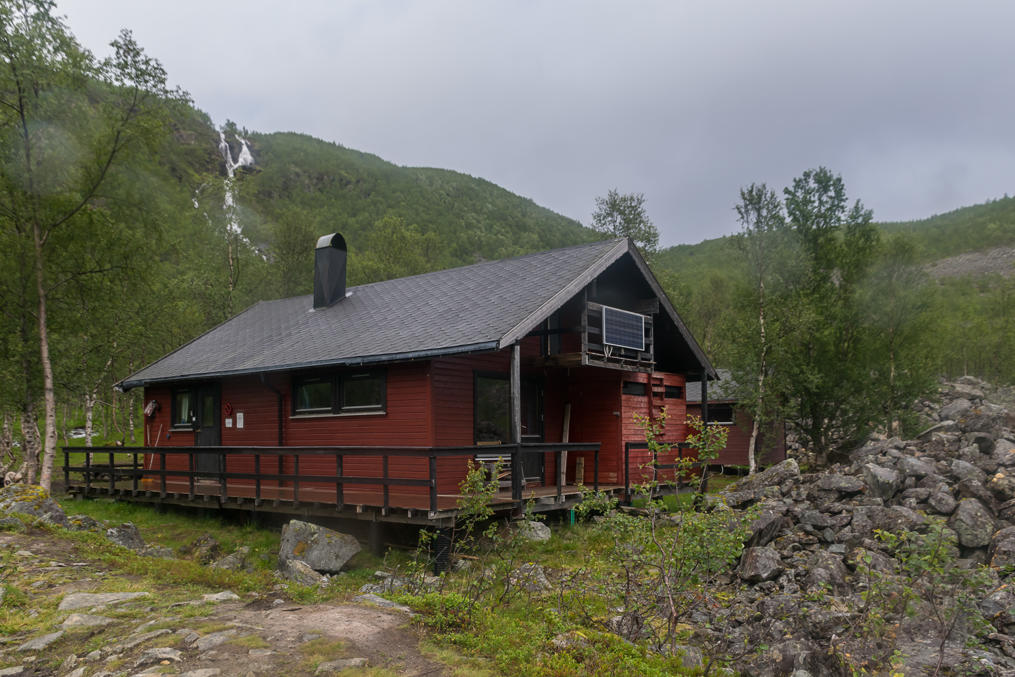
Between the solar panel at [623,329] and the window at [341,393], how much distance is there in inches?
181

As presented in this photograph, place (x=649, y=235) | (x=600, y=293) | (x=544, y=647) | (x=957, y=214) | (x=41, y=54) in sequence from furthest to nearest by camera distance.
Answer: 1. (x=957, y=214)
2. (x=649, y=235)
3. (x=600, y=293)
4. (x=41, y=54)
5. (x=544, y=647)

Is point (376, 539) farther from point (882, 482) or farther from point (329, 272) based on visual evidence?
point (882, 482)

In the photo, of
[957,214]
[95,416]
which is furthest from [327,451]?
[957,214]

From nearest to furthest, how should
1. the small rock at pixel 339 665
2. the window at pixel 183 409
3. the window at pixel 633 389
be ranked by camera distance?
the small rock at pixel 339 665, the window at pixel 633 389, the window at pixel 183 409

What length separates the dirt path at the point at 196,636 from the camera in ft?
15.5

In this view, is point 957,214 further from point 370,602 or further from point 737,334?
point 370,602

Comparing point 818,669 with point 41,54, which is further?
point 41,54

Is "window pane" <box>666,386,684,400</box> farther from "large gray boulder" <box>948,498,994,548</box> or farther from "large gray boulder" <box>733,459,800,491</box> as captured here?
"large gray boulder" <box>948,498,994,548</box>

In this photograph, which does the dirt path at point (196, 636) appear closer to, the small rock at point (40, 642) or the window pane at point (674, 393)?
the small rock at point (40, 642)

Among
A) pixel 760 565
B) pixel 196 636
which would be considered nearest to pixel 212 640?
pixel 196 636

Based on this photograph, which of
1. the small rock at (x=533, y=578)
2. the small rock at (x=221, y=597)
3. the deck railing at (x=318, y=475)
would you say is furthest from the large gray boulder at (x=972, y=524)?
the small rock at (x=221, y=597)

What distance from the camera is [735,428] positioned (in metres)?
25.0

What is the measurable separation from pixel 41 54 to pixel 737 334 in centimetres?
1935

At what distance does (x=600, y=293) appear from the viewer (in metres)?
15.7
